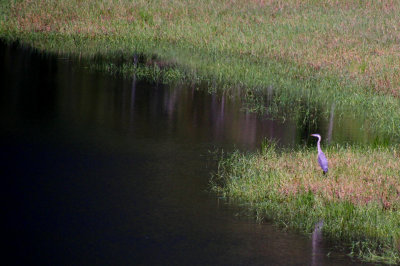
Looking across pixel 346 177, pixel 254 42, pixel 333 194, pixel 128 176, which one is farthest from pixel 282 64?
pixel 333 194

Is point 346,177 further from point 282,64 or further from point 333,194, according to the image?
point 282,64

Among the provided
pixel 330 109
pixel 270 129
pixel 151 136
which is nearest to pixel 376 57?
pixel 330 109

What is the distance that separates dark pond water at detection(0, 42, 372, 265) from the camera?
447 inches

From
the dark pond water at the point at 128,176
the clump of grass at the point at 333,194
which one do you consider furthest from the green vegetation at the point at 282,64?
the dark pond water at the point at 128,176

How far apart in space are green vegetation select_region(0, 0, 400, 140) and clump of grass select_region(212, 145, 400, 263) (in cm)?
587

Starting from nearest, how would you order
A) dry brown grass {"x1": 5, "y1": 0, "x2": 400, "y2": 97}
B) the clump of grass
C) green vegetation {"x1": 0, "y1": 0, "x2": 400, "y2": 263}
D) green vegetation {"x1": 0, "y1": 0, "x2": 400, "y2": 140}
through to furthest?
the clump of grass < green vegetation {"x1": 0, "y1": 0, "x2": 400, "y2": 263} < green vegetation {"x1": 0, "y1": 0, "x2": 400, "y2": 140} < dry brown grass {"x1": 5, "y1": 0, "x2": 400, "y2": 97}

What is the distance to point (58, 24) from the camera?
114 ft

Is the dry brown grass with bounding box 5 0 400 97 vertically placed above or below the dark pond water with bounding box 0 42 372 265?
above

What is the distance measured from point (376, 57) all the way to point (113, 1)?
1501 centimetres

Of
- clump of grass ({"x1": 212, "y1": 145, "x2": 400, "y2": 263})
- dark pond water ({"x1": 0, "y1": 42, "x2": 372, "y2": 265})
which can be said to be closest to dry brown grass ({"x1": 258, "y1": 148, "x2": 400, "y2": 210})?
clump of grass ({"x1": 212, "y1": 145, "x2": 400, "y2": 263})

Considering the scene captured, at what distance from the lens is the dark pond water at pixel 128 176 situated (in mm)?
11352

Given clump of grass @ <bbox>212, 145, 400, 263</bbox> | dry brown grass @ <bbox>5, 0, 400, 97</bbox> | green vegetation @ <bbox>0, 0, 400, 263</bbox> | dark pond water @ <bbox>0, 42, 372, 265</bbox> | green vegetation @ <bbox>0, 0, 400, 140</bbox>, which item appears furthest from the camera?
dry brown grass @ <bbox>5, 0, 400, 97</bbox>

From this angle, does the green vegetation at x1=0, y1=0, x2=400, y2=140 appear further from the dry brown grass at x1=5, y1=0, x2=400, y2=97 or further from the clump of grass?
the clump of grass

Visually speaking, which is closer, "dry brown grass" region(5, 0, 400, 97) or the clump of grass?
the clump of grass
